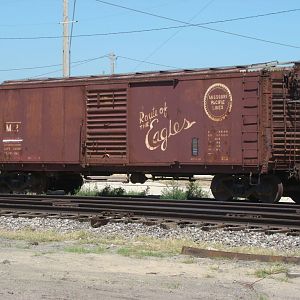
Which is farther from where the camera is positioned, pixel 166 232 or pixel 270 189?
pixel 270 189

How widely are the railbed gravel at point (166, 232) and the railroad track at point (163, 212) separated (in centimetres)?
22

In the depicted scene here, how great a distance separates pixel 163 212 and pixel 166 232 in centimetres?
183

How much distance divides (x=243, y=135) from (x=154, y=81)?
328 centimetres

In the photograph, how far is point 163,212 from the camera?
12922 mm

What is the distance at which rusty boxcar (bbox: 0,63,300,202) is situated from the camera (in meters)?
15.8

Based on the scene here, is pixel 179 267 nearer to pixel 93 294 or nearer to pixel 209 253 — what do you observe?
pixel 209 253

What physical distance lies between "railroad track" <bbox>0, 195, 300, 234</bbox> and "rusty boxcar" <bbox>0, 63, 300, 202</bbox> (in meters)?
1.71

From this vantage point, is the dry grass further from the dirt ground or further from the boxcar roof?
the boxcar roof

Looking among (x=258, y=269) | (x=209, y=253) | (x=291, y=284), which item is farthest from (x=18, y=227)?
(x=291, y=284)

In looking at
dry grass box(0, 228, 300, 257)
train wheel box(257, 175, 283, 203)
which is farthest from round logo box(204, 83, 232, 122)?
dry grass box(0, 228, 300, 257)

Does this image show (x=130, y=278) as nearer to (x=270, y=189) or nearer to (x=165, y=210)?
(x=165, y=210)

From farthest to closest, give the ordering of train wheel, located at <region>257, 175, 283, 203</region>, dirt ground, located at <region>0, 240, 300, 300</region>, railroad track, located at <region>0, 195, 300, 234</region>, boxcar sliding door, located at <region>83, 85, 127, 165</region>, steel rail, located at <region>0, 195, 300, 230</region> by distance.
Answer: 1. boxcar sliding door, located at <region>83, 85, 127, 165</region>
2. train wheel, located at <region>257, 175, 283, 203</region>
3. steel rail, located at <region>0, 195, 300, 230</region>
4. railroad track, located at <region>0, 195, 300, 234</region>
5. dirt ground, located at <region>0, 240, 300, 300</region>

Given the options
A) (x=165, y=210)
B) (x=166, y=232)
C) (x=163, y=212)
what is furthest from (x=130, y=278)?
(x=165, y=210)

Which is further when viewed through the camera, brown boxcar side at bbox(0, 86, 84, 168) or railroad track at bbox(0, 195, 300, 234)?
brown boxcar side at bbox(0, 86, 84, 168)
